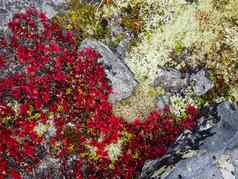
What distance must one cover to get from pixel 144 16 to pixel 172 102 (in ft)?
12.6

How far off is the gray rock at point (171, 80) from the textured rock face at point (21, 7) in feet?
16.6

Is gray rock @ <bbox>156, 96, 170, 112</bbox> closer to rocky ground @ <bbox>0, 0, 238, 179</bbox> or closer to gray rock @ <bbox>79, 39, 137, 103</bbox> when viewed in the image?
rocky ground @ <bbox>0, 0, 238, 179</bbox>

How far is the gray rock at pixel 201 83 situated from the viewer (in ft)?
48.9

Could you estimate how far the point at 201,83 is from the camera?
15.0 meters

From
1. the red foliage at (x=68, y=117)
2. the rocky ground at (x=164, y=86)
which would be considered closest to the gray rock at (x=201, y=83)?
the rocky ground at (x=164, y=86)

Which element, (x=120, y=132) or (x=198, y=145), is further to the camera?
(x=120, y=132)

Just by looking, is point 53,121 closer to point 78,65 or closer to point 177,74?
point 78,65

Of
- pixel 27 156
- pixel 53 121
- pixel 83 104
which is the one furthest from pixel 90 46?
pixel 27 156

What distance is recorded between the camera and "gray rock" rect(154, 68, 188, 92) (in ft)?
49.8

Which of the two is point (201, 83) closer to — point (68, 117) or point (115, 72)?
point (115, 72)

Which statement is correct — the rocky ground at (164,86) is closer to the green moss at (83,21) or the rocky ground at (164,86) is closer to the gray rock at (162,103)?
the gray rock at (162,103)

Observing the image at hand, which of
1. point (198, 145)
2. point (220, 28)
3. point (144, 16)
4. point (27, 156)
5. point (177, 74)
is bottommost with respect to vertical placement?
point (198, 145)

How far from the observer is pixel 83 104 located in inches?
570

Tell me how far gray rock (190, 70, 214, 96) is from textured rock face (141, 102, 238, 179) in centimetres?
143
